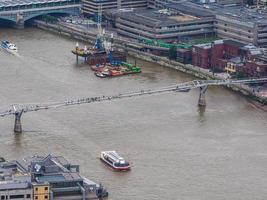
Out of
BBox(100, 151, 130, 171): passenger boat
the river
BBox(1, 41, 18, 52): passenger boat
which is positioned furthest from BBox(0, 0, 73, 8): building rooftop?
BBox(100, 151, 130, 171): passenger boat

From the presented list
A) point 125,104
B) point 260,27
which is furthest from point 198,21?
point 125,104

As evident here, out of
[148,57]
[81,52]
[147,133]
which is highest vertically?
[147,133]

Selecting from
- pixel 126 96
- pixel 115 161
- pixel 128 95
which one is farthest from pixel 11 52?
pixel 115 161

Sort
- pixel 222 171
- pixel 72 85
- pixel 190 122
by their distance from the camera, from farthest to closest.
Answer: pixel 72 85 < pixel 190 122 < pixel 222 171

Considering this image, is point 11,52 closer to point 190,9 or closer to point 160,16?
point 160,16

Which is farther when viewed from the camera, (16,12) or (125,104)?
(16,12)

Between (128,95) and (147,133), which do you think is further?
(128,95)

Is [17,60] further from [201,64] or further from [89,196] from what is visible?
[89,196]

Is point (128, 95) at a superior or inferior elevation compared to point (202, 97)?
superior
